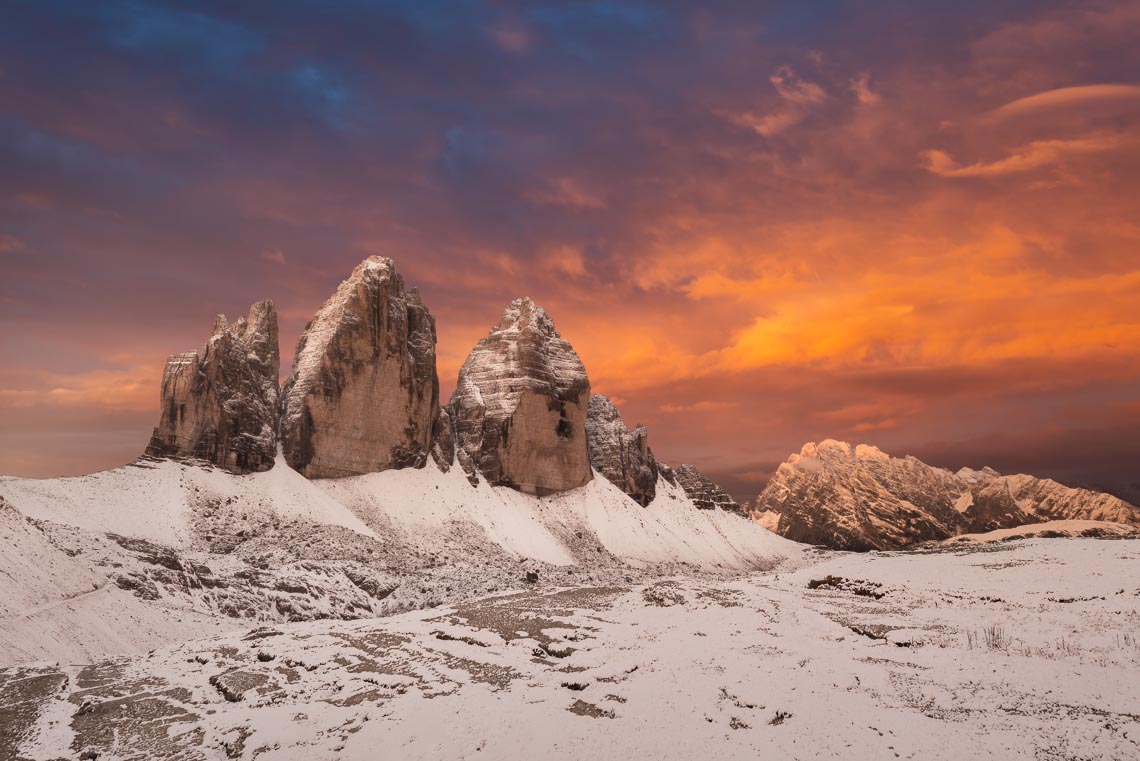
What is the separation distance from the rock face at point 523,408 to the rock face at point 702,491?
93.4 ft

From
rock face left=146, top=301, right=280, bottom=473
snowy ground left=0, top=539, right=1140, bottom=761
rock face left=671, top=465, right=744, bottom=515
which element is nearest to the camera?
snowy ground left=0, top=539, right=1140, bottom=761

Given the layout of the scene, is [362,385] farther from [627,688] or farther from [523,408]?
[627,688]

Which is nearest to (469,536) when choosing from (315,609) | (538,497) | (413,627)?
(538,497)

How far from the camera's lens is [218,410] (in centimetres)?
6272

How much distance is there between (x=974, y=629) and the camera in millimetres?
23000

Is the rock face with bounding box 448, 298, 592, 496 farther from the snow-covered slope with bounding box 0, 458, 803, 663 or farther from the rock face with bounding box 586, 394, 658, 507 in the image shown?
the rock face with bounding box 586, 394, 658, 507

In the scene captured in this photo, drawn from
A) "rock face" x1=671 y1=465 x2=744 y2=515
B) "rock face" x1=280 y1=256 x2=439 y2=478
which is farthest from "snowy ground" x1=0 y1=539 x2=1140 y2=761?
"rock face" x1=671 y1=465 x2=744 y2=515

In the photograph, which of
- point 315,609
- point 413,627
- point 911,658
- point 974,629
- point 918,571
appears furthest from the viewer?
point 918,571

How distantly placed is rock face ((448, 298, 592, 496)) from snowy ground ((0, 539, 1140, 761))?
56873mm

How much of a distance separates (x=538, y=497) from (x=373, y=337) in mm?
29466

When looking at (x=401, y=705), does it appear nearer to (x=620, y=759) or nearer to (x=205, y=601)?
(x=620, y=759)

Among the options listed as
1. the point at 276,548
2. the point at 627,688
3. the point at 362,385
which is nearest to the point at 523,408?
the point at 362,385

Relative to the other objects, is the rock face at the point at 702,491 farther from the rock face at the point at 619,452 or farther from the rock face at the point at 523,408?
the rock face at the point at 523,408

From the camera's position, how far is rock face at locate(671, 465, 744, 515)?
116m
